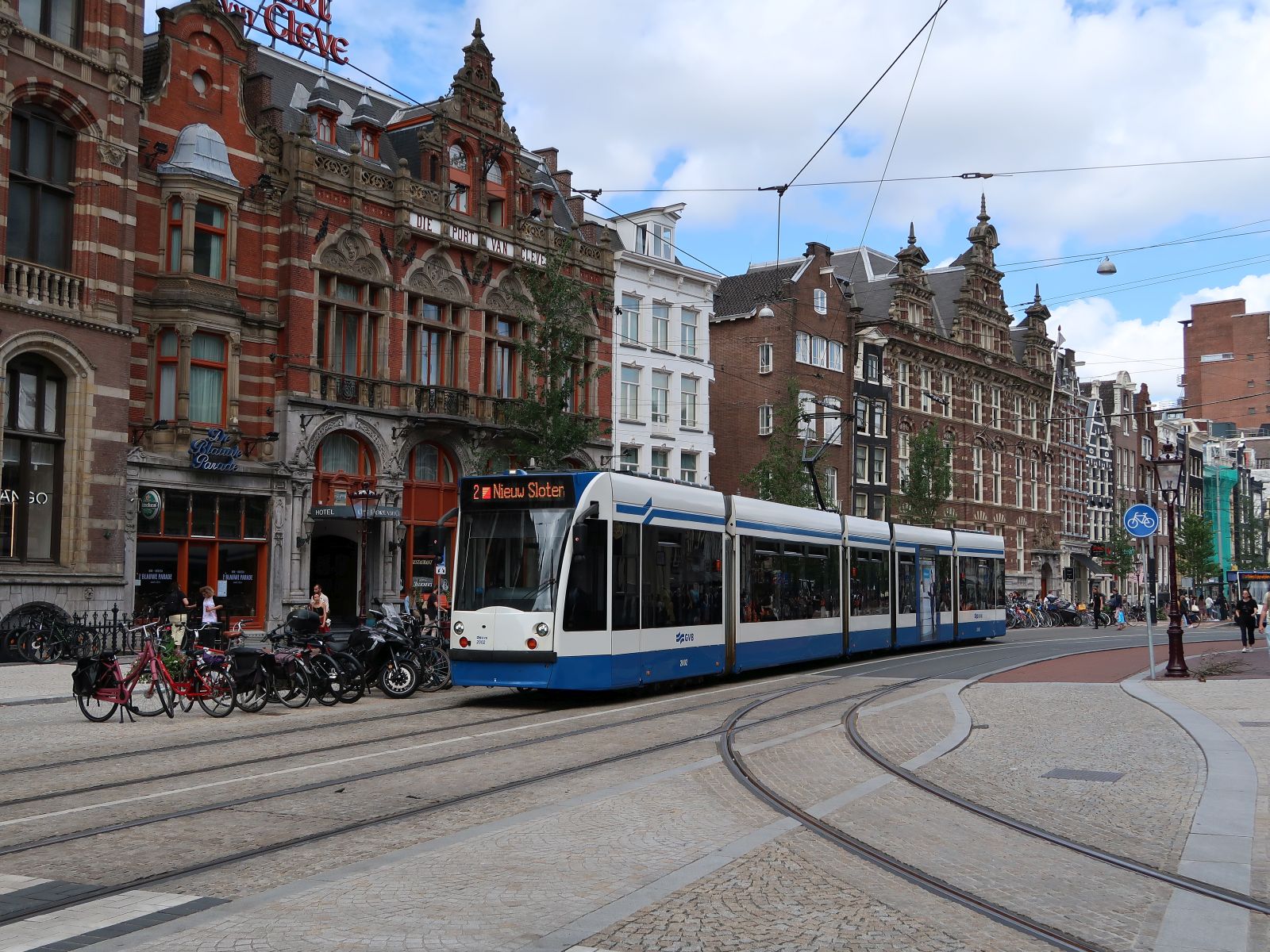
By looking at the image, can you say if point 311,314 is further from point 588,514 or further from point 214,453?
point 588,514

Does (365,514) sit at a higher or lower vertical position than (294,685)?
higher

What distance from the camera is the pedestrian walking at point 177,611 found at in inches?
666

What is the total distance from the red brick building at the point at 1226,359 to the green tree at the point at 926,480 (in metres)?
71.3

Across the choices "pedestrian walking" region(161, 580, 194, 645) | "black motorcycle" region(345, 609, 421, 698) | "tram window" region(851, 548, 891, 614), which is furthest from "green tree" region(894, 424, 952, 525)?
"black motorcycle" region(345, 609, 421, 698)

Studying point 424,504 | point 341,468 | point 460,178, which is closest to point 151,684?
point 341,468

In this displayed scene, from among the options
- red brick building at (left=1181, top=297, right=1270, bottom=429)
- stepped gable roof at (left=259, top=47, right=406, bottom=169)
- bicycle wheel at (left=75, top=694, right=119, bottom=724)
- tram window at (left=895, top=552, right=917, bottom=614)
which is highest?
red brick building at (left=1181, top=297, right=1270, bottom=429)

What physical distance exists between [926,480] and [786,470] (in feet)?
42.3

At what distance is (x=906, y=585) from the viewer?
2947 centimetres

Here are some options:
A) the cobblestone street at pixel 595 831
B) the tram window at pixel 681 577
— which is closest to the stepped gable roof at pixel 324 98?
the tram window at pixel 681 577

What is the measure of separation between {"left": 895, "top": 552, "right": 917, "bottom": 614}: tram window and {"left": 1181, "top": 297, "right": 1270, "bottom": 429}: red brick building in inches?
3738

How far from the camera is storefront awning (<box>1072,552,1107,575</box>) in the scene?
77.5m

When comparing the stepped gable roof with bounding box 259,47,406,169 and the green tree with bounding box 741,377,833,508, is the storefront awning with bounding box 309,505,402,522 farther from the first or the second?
the green tree with bounding box 741,377,833,508

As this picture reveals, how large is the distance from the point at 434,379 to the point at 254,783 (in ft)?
84.5

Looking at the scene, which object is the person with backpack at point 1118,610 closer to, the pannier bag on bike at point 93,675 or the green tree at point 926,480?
the green tree at point 926,480
